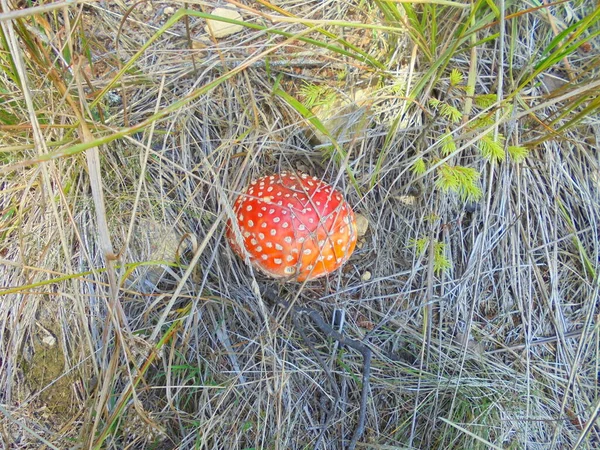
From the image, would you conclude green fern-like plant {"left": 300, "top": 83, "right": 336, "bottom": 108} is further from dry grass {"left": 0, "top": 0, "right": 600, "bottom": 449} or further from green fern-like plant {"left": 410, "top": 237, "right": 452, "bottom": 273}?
green fern-like plant {"left": 410, "top": 237, "right": 452, "bottom": 273}

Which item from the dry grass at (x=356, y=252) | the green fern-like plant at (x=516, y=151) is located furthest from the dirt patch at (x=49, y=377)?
the green fern-like plant at (x=516, y=151)

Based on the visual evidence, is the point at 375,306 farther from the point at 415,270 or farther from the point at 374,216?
the point at 374,216

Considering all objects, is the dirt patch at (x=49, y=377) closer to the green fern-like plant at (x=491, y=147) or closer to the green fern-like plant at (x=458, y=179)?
the green fern-like plant at (x=458, y=179)

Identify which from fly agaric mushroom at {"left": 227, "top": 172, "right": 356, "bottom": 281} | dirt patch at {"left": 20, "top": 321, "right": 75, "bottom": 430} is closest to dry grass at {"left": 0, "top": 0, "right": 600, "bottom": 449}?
dirt patch at {"left": 20, "top": 321, "right": 75, "bottom": 430}

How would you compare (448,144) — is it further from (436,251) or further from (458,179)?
(436,251)

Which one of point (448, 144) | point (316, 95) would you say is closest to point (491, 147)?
point (448, 144)

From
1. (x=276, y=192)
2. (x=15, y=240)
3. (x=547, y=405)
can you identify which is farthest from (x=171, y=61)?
(x=547, y=405)
